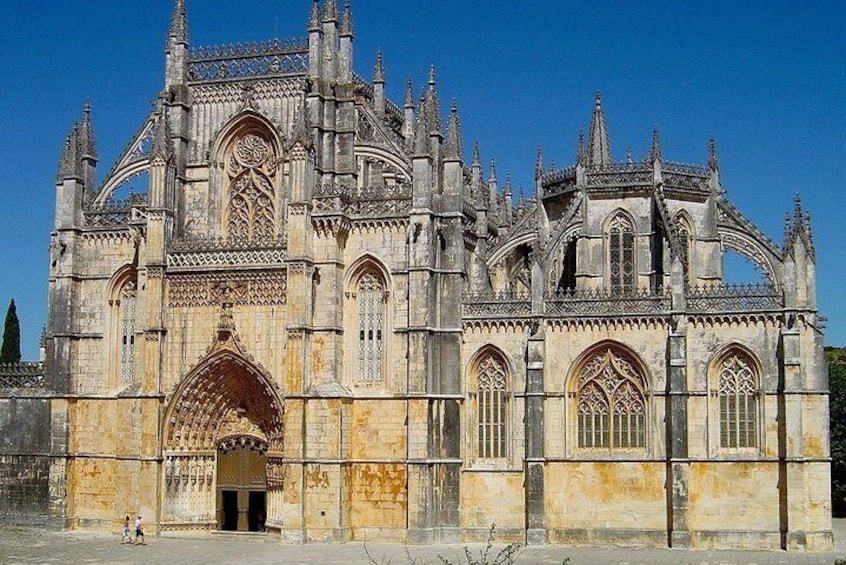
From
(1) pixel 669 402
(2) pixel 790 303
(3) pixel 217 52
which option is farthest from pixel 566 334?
(3) pixel 217 52

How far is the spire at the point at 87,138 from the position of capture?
1864 inches

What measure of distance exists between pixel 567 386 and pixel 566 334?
6.38ft

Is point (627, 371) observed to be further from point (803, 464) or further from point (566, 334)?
point (803, 464)

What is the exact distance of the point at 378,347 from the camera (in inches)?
1703

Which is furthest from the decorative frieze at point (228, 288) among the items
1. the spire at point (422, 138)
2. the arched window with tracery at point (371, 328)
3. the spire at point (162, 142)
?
the spire at point (422, 138)

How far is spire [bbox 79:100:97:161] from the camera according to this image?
155 ft

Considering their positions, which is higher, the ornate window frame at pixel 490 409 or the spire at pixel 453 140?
the spire at pixel 453 140

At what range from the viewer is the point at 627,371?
41594 mm

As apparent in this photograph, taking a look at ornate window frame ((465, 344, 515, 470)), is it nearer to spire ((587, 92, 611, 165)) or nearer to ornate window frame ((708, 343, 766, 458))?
ornate window frame ((708, 343, 766, 458))

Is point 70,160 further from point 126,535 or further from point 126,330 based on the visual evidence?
point 126,535

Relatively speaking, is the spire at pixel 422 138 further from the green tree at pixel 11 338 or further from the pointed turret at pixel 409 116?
the green tree at pixel 11 338

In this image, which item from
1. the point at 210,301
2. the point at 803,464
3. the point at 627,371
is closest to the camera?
the point at 803,464

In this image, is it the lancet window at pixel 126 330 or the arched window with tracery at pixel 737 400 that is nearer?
the arched window with tracery at pixel 737 400

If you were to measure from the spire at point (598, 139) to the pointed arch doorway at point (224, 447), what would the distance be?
19989 mm
